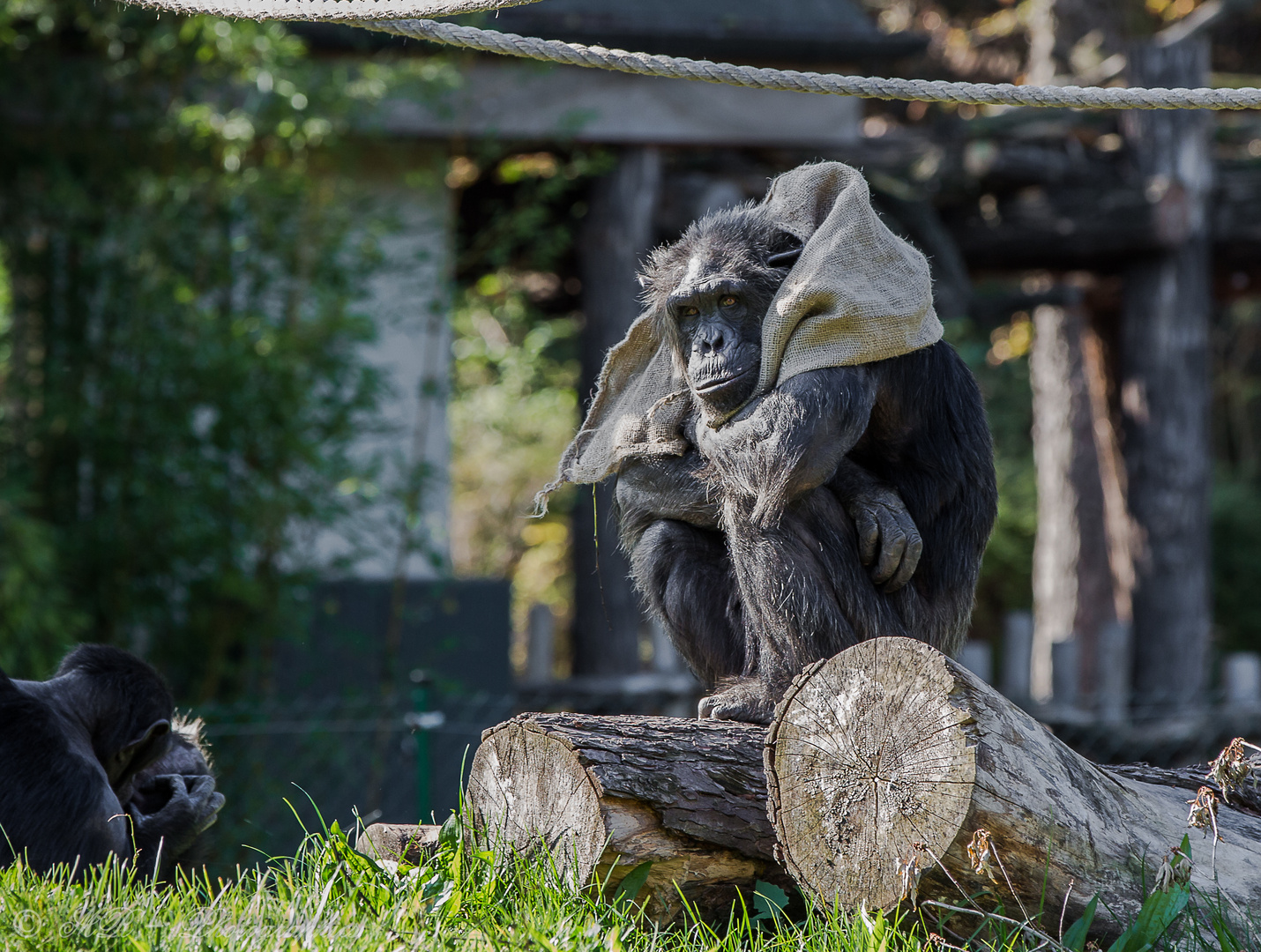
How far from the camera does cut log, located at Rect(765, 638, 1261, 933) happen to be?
2.31m

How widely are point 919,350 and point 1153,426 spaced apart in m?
5.99

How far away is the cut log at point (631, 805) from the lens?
8.44 ft

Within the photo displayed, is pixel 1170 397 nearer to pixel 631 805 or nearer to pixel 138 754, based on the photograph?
pixel 631 805

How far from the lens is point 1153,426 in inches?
338

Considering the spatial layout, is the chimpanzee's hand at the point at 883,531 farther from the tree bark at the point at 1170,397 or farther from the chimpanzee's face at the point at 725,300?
the tree bark at the point at 1170,397

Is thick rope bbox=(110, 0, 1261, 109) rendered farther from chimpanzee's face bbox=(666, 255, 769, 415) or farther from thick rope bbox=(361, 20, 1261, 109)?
chimpanzee's face bbox=(666, 255, 769, 415)

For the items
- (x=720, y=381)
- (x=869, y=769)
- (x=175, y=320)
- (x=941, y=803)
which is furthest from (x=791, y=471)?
(x=175, y=320)

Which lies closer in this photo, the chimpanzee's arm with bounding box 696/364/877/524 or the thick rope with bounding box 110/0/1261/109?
the thick rope with bounding box 110/0/1261/109

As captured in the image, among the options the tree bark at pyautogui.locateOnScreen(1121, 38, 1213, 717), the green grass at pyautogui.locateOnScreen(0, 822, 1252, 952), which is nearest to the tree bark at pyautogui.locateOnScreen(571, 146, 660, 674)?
the tree bark at pyautogui.locateOnScreen(1121, 38, 1213, 717)

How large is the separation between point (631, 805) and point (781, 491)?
827 millimetres

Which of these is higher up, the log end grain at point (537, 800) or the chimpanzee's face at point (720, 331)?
the chimpanzee's face at point (720, 331)

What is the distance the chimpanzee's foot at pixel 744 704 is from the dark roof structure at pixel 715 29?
475 cm

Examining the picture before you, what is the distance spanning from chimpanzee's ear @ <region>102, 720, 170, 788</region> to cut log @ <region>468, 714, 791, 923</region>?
0.96 meters
